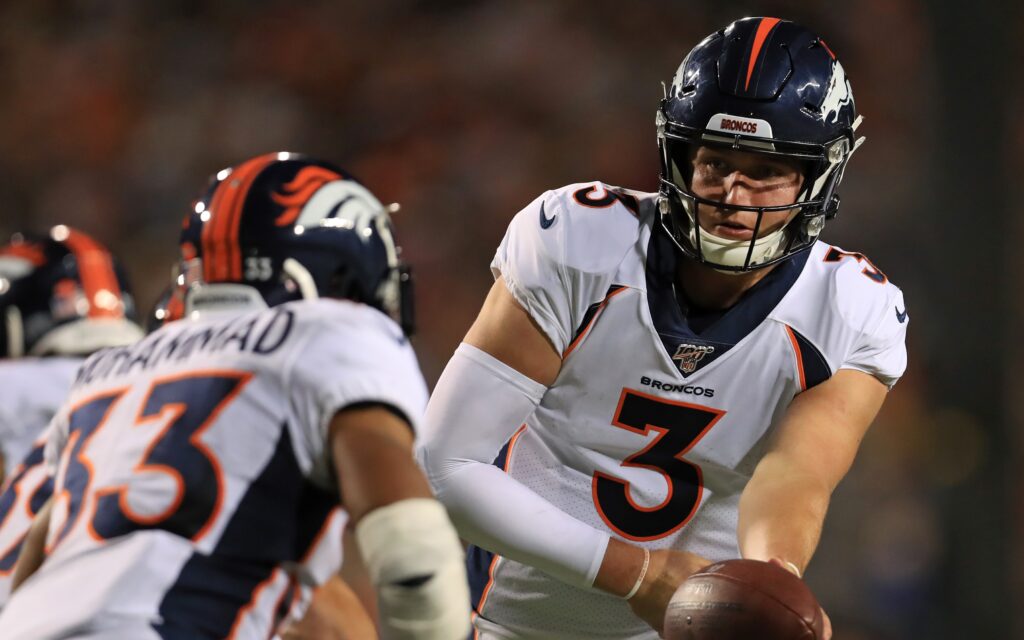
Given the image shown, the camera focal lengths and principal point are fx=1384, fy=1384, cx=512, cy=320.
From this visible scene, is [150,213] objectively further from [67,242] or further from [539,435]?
[539,435]

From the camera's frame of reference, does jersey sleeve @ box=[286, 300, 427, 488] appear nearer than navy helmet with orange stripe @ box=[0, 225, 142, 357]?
Yes

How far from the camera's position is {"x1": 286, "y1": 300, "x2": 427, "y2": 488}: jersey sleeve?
200 cm

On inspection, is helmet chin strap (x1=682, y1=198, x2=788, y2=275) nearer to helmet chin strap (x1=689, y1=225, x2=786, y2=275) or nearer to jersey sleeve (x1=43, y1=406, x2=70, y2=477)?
helmet chin strap (x1=689, y1=225, x2=786, y2=275)

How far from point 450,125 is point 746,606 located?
207 inches

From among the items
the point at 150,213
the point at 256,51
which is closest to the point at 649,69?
the point at 256,51

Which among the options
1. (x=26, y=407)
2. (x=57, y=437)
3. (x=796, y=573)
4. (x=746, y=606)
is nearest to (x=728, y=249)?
(x=796, y=573)

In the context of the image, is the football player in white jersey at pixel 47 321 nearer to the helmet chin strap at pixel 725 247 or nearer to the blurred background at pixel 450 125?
the helmet chin strap at pixel 725 247

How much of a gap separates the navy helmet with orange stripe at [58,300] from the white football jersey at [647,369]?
50.3 inches

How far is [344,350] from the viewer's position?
2.04 meters

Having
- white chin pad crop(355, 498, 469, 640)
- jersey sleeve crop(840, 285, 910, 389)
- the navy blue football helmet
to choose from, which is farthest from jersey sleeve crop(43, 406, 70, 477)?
jersey sleeve crop(840, 285, 910, 389)

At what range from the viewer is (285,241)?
2289 millimetres

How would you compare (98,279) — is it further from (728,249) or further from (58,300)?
(728,249)

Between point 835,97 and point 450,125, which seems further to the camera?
point 450,125

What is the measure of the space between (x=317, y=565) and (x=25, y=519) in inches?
39.6
